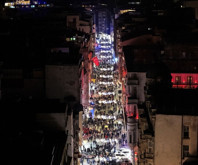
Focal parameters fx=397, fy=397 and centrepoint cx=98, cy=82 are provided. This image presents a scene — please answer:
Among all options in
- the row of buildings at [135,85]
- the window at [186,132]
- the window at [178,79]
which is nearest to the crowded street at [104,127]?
the row of buildings at [135,85]

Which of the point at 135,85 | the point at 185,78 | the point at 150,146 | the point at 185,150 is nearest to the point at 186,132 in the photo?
the point at 185,150

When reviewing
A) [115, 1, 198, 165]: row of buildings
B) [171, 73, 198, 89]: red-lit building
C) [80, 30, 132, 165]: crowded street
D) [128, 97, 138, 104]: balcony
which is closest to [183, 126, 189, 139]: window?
[115, 1, 198, 165]: row of buildings

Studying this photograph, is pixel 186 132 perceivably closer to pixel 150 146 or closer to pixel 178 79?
pixel 150 146

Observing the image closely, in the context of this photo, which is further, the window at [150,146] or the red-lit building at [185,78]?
the red-lit building at [185,78]

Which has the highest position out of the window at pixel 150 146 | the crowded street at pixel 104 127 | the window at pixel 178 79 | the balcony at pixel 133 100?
the window at pixel 178 79

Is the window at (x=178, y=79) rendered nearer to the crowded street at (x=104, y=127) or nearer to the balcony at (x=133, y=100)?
the balcony at (x=133, y=100)

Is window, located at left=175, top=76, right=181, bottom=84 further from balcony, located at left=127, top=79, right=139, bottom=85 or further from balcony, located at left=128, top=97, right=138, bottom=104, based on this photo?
balcony, located at left=128, top=97, right=138, bottom=104

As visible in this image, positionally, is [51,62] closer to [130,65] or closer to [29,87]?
[29,87]

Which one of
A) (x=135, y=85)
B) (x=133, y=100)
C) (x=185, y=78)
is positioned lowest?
(x=133, y=100)
